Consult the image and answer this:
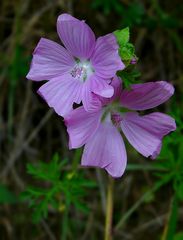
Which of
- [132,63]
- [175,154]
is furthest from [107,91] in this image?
[175,154]

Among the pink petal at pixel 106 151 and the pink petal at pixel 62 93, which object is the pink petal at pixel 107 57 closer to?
the pink petal at pixel 62 93

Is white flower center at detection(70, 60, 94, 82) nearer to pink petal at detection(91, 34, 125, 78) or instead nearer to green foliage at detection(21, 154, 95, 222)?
pink petal at detection(91, 34, 125, 78)

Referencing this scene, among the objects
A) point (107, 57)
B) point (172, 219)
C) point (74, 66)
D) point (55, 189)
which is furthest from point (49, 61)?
point (172, 219)

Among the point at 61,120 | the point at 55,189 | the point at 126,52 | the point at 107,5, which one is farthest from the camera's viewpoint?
the point at 61,120

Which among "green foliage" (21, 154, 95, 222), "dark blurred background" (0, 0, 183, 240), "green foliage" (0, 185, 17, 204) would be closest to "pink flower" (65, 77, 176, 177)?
"green foliage" (21, 154, 95, 222)

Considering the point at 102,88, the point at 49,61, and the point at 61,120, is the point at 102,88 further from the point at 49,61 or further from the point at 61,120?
the point at 61,120

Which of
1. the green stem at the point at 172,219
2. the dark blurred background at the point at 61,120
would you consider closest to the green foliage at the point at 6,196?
the dark blurred background at the point at 61,120
